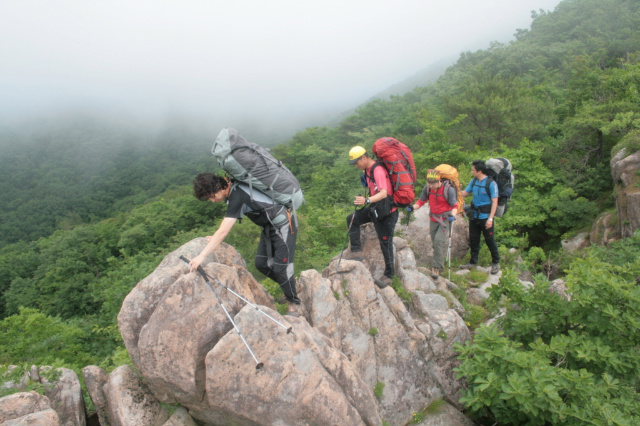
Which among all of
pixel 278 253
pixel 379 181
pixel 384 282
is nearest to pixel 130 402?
pixel 278 253

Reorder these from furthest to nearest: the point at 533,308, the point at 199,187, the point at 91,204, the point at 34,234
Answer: the point at 91,204
the point at 34,234
the point at 533,308
the point at 199,187

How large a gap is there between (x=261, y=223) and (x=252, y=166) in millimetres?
969

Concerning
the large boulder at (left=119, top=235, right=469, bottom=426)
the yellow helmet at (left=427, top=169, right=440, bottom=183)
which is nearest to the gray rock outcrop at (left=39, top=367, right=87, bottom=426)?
the large boulder at (left=119, top=235, right=469, bottom=426)

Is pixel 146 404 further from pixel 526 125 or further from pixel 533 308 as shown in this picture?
pixel 526 125

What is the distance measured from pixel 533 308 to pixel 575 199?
16.1m

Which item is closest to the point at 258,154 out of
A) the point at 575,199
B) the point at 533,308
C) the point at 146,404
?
the point at 146,404

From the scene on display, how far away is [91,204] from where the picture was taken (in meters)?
88.8

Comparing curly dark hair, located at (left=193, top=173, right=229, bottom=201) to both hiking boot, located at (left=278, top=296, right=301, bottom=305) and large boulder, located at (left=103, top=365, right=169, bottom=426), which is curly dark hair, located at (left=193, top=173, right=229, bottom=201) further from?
large boulder, located at (left=103, top=365, right=169, bottom=426)

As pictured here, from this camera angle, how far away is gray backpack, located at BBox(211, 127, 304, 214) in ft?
15.4

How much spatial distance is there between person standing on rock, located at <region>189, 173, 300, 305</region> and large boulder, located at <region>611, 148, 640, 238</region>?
1359 cm

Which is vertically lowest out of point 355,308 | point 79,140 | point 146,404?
point 355,308

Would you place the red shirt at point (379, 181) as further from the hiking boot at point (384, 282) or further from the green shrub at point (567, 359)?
the green shrub at point (567, 359)

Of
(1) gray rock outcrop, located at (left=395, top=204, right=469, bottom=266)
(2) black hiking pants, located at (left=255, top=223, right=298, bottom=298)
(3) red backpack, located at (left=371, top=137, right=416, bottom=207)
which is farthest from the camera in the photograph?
(1) gray rock outcrop, located at (left=395, top=204, right=469, bottom=266)

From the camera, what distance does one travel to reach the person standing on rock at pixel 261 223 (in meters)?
4.64
